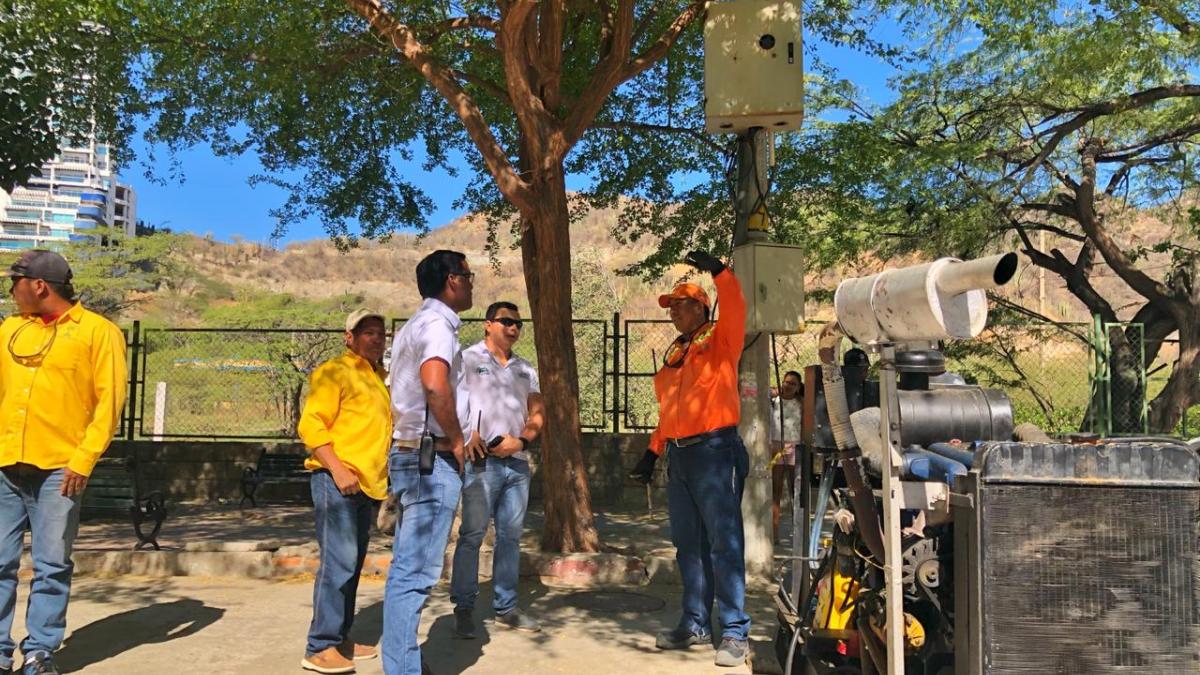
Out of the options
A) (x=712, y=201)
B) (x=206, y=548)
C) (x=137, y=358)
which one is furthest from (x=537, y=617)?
(x=137, y=358)

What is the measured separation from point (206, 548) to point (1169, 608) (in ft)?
21.4

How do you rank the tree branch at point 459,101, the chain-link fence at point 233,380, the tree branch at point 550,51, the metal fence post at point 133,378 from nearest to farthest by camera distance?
the tree branch at point 459,101
the tree branch at point 550,51
the metal fence post at point 133,378
the chain-link fence at point 233,380

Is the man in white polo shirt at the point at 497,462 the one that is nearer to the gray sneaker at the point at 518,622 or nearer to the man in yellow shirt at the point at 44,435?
the gray sneaker at the point at 518,622

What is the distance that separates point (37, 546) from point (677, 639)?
3.28 metres

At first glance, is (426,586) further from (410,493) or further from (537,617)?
(537,617)

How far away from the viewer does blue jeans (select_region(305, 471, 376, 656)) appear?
4.44m

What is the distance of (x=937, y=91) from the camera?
45.5 feet

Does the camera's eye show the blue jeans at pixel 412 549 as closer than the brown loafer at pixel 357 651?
Yes

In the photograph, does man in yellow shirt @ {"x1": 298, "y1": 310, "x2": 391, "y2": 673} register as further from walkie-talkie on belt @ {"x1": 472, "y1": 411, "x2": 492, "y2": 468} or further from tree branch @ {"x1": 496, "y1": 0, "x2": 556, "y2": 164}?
tree branch @ {"x1": 496, "y1": 0, "x2": 556, "y2": 164}

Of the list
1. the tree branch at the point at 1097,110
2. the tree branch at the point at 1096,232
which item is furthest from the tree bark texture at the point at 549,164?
the tree branch at the point at 1096,232

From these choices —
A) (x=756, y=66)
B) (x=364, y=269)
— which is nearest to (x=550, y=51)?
(x=756, y=66)

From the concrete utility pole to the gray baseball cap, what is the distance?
400 centimetres

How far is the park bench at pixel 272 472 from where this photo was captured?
11391 mm

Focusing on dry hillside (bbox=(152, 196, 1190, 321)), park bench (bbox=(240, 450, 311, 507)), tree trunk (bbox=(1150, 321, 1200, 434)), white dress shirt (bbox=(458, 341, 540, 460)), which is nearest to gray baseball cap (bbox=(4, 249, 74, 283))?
white dress shirt (bbox=(458, 341, 540, 460))
